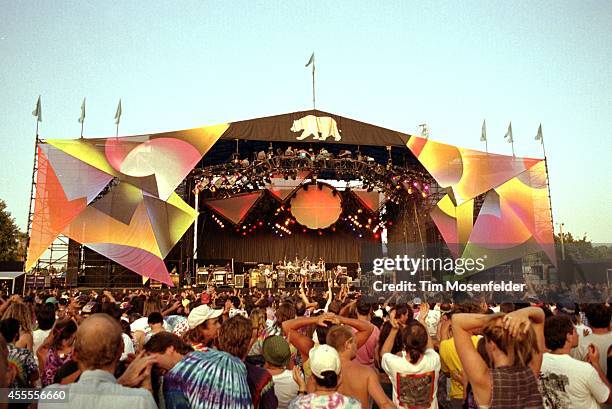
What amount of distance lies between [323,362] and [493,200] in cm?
1729

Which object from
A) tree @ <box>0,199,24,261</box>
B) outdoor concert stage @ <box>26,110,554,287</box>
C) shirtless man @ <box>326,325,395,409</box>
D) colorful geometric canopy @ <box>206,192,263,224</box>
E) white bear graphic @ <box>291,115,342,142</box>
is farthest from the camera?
tree @ <box>0,199,24,261</box>

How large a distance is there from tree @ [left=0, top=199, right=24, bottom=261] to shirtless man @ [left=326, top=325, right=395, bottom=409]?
110ft

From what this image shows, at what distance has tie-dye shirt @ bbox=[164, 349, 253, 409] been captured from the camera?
2.22m

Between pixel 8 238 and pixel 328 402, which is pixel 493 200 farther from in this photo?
pixel 8 238

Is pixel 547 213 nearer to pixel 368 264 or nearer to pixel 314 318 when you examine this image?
pixel 368 264

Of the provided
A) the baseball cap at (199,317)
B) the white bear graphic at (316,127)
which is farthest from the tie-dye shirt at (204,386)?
the white bear graphic at (316,127)

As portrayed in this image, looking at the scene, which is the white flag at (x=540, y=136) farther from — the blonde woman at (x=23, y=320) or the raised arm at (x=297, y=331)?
the blonde woman at (x=23, y=320)

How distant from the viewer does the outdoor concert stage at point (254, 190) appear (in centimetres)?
1585

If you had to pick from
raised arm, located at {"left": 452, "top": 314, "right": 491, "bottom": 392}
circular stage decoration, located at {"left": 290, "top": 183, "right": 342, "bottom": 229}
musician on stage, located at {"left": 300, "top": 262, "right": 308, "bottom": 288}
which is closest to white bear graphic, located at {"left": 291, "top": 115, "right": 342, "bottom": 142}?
circular stage decoration, located at {"left": 290, "top": 183, "right": 342, "bottom": 229}

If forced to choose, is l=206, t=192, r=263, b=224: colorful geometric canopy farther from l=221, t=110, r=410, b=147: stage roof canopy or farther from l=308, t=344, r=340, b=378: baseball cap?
l=308, t=344, r=340, b=378: baseball cap


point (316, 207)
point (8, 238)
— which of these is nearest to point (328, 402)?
point (316, 207)

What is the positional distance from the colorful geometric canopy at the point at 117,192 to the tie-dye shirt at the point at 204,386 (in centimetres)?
1431

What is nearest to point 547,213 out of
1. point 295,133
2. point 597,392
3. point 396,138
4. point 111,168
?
point 396,138

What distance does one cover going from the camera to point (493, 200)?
18.3 meters
